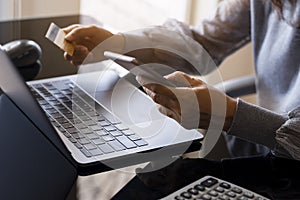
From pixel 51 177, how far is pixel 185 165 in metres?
0.22

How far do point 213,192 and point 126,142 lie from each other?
148mm

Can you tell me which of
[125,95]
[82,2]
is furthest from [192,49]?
[82,2]

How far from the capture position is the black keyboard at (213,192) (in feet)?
2.64

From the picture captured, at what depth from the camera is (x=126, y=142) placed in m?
0.88

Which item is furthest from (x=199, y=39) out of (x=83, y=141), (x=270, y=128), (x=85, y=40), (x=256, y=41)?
(x=83, y=141)

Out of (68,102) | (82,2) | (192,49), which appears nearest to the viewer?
(68,102)

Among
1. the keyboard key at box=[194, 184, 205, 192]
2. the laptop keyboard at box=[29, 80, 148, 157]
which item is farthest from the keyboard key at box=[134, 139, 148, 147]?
the keyboard key at box=[194, 184, 205, 192]

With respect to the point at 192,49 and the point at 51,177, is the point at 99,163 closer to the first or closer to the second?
the point at 51,177

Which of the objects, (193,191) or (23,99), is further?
(23,99)

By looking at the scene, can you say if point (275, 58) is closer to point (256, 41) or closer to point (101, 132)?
point (256, 41)

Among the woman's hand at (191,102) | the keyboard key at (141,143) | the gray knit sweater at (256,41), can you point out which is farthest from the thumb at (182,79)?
the gray knit sweater at (256,41)

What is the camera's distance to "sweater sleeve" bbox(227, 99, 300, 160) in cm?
92

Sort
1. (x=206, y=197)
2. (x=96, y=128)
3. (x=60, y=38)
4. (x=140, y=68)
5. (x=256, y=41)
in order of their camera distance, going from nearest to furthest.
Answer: (x=206, y=197), (x=96, y=128), (x=140, y=68), (x=60, y=38), (x=256, y=41)

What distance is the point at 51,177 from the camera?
2.56ft
